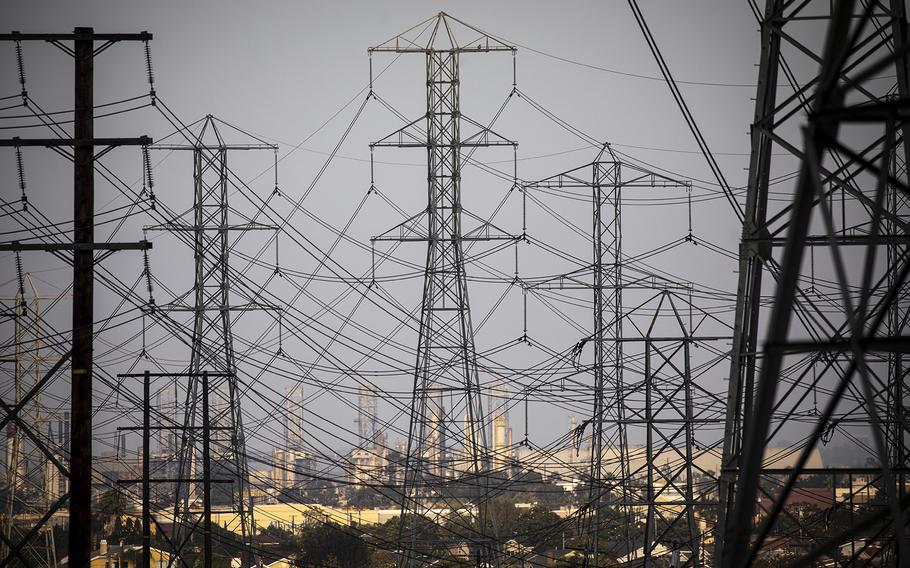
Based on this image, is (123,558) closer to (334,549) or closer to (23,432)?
(23,432)

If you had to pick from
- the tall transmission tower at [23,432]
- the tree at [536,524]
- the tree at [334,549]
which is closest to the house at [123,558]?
the tall transmission tower at [23,432]

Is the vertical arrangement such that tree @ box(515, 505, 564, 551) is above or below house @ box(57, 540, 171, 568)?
above

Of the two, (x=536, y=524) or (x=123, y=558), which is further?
(x=536, y=524)

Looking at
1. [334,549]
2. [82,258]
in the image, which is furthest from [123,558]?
[82,258]

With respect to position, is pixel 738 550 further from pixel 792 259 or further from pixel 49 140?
pixel 49 140

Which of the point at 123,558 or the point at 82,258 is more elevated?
the point at 82,258

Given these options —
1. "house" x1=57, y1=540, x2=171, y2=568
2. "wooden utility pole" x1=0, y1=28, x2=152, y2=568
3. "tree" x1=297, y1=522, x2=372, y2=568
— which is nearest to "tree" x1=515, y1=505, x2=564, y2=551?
"tree" x1=297, y1=522, x2=372, y2=568

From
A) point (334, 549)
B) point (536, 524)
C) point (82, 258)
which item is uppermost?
point (82, 258)

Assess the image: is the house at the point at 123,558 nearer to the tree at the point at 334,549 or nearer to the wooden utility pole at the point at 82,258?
the tree at the point at 334,549

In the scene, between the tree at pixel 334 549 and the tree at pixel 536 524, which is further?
the tree at pixel 536 524

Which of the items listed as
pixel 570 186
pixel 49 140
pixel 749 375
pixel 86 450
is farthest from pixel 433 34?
pixel 749 375

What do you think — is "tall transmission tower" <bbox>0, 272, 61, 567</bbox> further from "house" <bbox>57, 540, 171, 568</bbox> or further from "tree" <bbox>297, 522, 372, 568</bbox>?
"tree" <bbox>297, 522, 372, 568</bbox>
